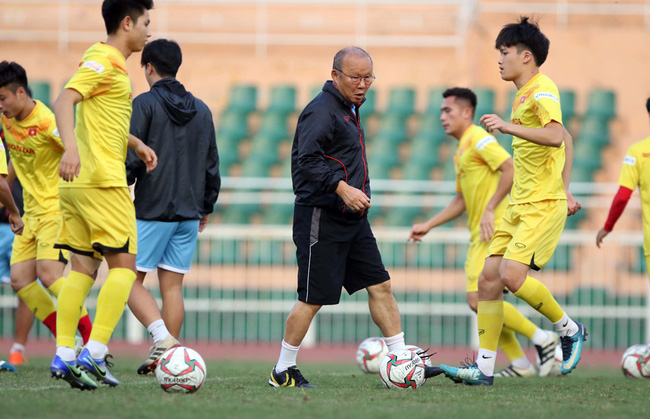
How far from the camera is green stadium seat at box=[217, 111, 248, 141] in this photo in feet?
48.5

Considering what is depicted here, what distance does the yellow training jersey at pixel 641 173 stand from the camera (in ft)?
22.7

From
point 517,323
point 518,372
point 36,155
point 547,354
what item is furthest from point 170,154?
point 547,354

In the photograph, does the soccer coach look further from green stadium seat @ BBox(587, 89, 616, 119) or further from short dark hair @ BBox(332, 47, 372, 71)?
green stadium seat @ BBox(587, 89, 616, 119)

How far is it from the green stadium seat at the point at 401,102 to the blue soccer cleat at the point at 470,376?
9.53m

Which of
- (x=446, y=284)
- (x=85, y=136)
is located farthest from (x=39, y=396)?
(x=446, y=284)

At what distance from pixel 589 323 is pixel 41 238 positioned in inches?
292

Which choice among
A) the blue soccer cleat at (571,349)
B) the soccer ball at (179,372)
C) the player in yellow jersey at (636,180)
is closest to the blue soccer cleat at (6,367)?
the soccer ball at (179,372)

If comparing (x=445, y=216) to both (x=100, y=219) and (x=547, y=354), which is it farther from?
(x=100, y=219)

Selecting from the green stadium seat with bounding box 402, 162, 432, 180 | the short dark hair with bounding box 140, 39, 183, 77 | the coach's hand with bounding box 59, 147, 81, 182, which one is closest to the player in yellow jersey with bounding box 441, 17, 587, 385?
the short dark hair with bounding box 140, 39, 183, 77

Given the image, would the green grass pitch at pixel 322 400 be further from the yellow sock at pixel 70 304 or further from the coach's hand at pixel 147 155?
the coach's hand at pixel 147 155

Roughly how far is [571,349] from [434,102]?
933 centimetres

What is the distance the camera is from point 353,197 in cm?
500

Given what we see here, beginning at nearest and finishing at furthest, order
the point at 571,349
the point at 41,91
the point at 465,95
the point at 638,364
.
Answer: the point at 571,349, the point at 638,364, the point at 465,95, the point at 41,91

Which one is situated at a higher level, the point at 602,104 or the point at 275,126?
the point at 602,104
